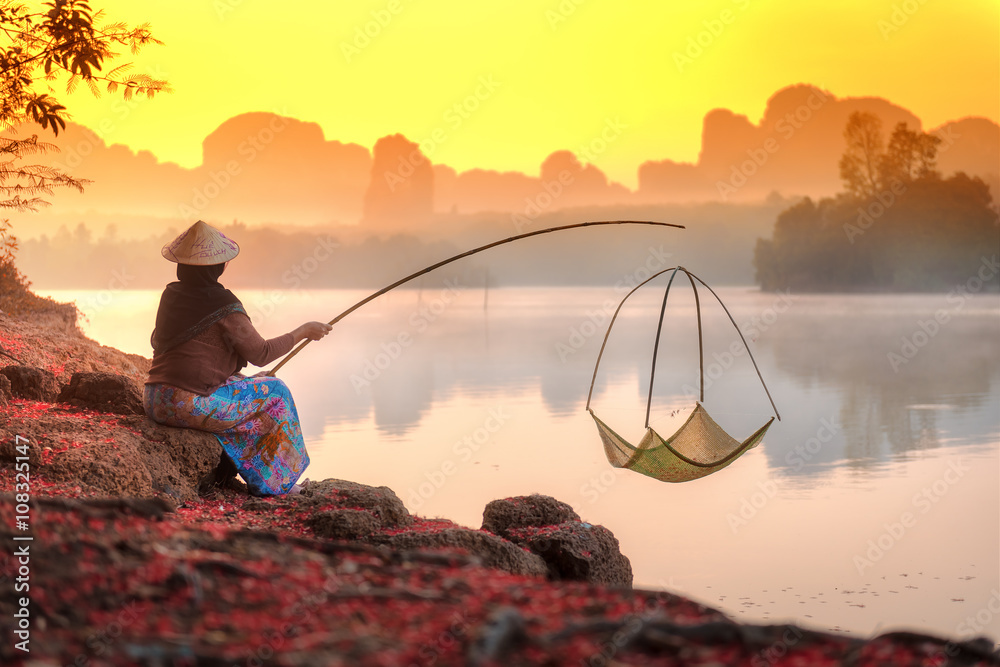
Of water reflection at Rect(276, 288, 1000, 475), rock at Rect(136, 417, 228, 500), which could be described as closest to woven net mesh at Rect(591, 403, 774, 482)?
rock at Rect(136, 417, 228, 500)

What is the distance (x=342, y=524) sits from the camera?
554 cm

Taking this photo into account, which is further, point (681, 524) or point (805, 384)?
point (805, 384)

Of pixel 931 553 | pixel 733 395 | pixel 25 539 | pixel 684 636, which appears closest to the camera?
pixel 684 636

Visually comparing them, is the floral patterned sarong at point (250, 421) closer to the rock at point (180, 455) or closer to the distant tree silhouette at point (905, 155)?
the rock at point (180, 455)

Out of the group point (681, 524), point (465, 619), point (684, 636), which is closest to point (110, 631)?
point (465, 619)

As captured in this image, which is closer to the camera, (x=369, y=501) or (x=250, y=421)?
(x=369, y=501)

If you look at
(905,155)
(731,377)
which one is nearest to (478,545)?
(731,377)

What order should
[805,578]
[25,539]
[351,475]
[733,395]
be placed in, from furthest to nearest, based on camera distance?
[733,395]
[351,475]
[805,578]
[25,539]

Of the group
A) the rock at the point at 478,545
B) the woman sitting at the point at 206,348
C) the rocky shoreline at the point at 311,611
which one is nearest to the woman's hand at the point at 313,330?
the woman sitting at the point at 206,348

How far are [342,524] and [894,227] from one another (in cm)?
6000

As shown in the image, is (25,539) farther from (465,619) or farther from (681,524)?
(681,524)

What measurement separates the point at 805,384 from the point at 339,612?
817 inches

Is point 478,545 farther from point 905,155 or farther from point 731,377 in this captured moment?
point 905,155

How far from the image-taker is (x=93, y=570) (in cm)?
319
